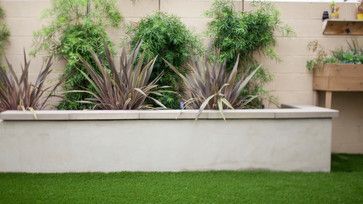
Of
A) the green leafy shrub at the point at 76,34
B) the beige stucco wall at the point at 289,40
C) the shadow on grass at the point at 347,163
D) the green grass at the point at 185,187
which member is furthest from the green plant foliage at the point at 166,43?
the shadow on grass at the point at 347,163

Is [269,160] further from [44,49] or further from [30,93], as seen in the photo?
[44,49]

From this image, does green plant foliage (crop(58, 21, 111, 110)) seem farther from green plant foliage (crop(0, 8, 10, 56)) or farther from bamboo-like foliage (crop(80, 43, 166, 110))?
green plant foliage (crop(0, 8, 10, 56))

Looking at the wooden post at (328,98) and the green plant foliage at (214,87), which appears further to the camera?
the wooden post at (328,98)

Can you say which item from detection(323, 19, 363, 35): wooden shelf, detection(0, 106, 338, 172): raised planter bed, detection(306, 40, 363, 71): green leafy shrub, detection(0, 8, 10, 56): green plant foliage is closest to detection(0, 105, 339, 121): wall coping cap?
detection(0, 106, 338, 172): raised planter bed

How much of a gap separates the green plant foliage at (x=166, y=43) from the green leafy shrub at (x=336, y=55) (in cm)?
138

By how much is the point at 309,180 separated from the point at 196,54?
6.17 feet

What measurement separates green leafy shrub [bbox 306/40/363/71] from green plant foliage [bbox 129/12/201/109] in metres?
1.38

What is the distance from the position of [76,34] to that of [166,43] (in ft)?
3.22

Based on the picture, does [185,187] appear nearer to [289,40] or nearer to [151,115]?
[151,115]

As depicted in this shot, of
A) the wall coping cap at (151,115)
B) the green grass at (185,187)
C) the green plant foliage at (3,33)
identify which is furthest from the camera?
the green plant foliage at (3,33)

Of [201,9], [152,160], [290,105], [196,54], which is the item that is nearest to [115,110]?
[152,160]

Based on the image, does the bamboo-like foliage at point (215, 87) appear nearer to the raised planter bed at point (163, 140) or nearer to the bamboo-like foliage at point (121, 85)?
the raised planter bed at point (163, 140)

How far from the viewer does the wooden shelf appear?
14.6 ft

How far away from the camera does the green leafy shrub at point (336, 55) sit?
4227 millimetres
